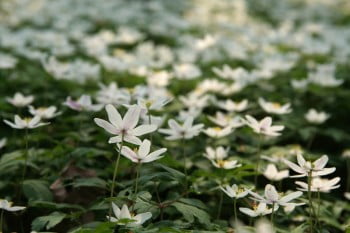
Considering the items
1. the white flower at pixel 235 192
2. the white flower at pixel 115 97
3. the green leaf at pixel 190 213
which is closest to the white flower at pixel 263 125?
the white flower at pixel 235 192

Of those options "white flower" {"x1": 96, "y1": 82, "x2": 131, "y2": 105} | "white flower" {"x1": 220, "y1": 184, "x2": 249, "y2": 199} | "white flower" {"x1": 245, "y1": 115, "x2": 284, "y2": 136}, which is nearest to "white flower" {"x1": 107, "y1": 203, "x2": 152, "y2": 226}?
"white flower" {"x1": 220, "y1": 184, "x2": 249, "y2": 199}

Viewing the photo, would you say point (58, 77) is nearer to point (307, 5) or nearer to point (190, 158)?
point (190, 158)

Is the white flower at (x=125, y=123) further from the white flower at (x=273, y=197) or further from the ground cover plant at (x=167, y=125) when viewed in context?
the white flower at (x=273, y=197)

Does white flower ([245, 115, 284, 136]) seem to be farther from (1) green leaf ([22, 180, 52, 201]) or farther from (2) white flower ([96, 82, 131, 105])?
(1) green leaf ([22, 180, 52, 201])

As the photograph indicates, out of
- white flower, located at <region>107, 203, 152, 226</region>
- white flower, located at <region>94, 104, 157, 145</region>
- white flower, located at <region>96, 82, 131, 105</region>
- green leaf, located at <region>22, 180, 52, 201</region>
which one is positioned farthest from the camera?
white flower, located at <region>96, 82, 131, 105</region>

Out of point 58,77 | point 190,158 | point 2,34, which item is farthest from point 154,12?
point 190,158

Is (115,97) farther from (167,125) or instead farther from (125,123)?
(125,123)

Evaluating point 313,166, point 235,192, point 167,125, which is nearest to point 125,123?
point 235,192
